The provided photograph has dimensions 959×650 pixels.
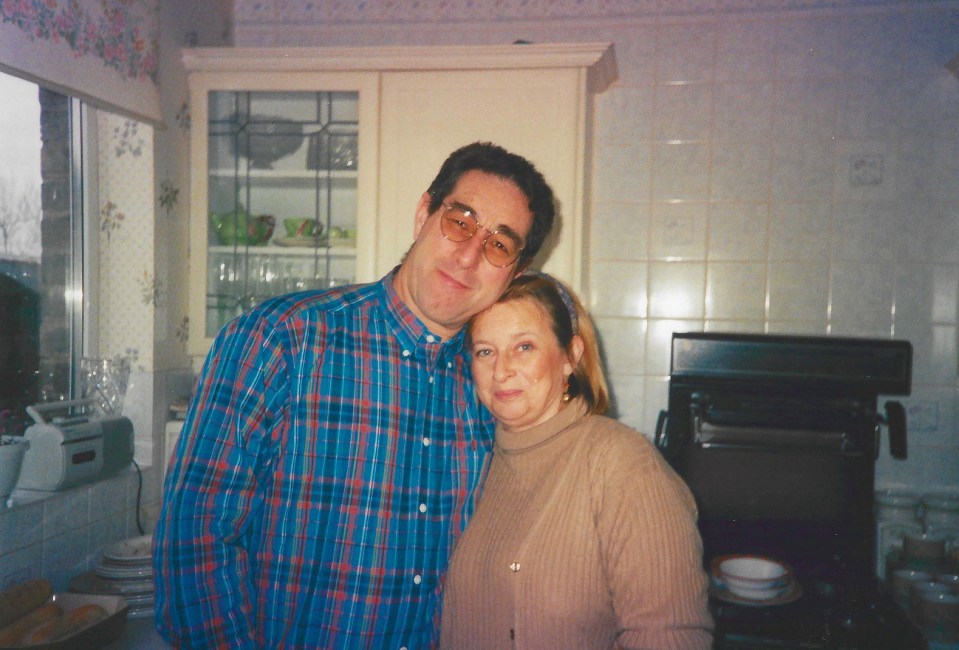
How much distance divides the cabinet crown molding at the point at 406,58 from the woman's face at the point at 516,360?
95 cm

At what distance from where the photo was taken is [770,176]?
6.79 ft

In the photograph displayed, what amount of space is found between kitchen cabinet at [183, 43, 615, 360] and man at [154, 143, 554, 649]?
0.77m

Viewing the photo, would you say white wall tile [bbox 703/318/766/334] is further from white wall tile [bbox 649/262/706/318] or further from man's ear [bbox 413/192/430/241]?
man's ear [bbox 413/192/430/241]

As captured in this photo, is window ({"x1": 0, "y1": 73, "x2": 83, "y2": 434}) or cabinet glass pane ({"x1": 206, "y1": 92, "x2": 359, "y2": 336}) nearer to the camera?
window ({"x1": 0, "y1": 73, "x2": 83, "y2": 434})

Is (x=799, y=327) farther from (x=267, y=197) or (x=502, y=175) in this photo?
(x=267, y=197)

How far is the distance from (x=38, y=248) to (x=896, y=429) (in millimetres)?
2143

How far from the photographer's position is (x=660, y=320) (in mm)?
2152

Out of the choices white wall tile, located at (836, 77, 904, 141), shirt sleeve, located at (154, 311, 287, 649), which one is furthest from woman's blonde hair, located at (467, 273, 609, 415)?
white wall tile, located at (836, 77, 904, 141)

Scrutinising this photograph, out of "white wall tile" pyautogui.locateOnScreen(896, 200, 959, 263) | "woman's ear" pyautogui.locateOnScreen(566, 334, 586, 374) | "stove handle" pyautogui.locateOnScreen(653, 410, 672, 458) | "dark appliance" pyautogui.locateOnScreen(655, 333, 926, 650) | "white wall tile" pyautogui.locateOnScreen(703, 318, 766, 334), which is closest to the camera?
"woman's ear" pyautogui.locateOnScreen(566, 334, 586, 374)

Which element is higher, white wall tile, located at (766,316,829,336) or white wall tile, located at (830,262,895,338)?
white wall tile, located at (830,262,895,338)

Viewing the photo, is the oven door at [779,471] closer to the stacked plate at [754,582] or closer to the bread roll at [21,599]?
the stacked plate at [754,582]

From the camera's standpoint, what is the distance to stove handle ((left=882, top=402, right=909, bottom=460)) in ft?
5.22

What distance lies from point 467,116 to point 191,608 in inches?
53.9

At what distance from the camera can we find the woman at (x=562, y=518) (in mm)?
916
